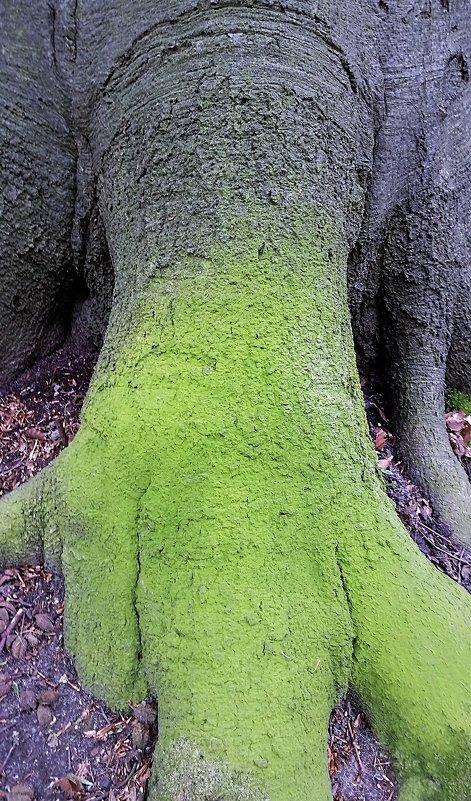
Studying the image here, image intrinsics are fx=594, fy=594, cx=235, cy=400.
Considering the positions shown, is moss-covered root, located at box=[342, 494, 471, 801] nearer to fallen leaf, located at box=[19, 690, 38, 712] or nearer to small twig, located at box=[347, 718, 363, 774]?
small twig, located at box=[347, 718, 363, 774]

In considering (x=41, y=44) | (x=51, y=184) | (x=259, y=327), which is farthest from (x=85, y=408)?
(x=41, y=44)

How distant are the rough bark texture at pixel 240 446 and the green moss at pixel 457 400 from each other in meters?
1.53

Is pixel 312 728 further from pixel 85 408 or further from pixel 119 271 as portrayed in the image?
pixel 119 271

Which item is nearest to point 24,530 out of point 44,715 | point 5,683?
point 5,683

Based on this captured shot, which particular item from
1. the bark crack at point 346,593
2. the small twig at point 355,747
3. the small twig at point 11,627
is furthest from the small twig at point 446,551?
the small twig at point 11,627

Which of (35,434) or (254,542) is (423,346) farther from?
(35,434)

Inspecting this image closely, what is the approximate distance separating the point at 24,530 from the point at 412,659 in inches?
58.7

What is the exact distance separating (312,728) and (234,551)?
1.91 ft

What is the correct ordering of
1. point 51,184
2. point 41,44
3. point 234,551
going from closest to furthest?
point 234,551
point 41,44
point 51,184

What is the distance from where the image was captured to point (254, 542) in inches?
77.9

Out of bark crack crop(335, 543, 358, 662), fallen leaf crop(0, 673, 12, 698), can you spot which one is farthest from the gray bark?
fallen leaf crop(0, 673, 12, 698)

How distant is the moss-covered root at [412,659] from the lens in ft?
6.04

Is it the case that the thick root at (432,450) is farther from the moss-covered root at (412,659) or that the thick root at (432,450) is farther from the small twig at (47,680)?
the small twig at (47,680)

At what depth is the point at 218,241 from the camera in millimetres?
2121
